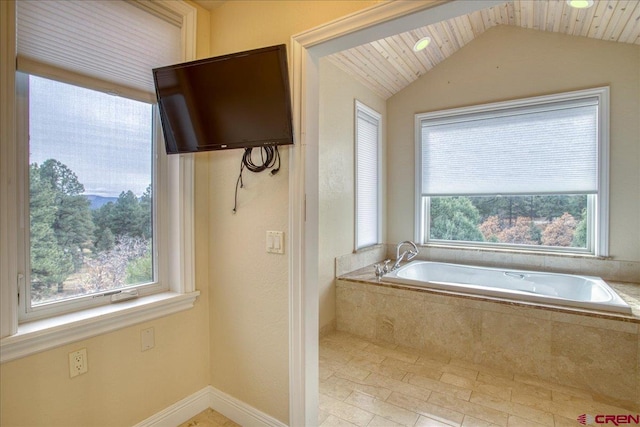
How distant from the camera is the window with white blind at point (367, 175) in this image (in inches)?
144

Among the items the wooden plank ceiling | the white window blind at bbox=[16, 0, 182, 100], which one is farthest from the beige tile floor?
the wooden plank ceiling

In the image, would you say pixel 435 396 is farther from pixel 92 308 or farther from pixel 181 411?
pixel 92 308

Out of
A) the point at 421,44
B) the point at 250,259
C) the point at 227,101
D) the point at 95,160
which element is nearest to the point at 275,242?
the point at 250,259

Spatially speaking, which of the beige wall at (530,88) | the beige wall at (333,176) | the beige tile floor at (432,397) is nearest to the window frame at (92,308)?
the beige tile floor at (432,397)

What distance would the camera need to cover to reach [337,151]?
3.25 meters

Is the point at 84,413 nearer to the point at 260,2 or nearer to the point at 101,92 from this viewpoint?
the point at 101,92

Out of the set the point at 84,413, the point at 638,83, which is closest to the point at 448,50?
the point at 638,83

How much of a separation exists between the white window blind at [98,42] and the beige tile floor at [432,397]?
1.94 m

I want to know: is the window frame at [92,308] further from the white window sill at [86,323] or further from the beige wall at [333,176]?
the beige wall at [333,176]

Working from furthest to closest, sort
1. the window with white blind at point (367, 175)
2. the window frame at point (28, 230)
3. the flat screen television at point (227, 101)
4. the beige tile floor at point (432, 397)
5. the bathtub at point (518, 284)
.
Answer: the window with white blind at point (367, 175) < the bathtub at point (518, 284) < the beige tile floor at point (432, 397) < the flat screen television at point (227, 101) < the window frame at point (28, 230)

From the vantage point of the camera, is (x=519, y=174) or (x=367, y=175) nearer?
(x=519, y=174)

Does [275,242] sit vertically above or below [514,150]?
below

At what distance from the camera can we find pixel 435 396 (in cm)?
216

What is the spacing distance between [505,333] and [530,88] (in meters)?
2.57
